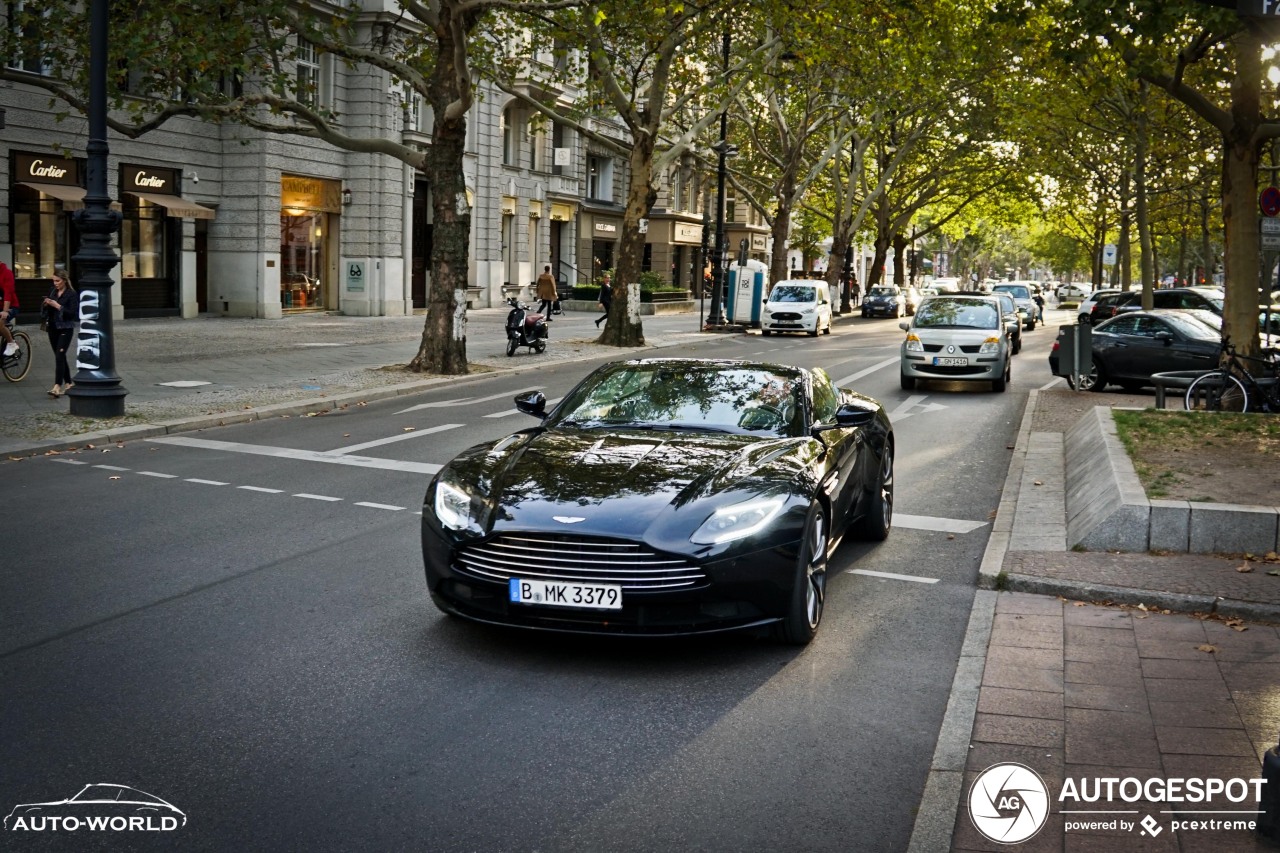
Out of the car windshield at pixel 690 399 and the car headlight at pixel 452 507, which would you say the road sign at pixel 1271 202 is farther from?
the car headlight at pixel 452 507

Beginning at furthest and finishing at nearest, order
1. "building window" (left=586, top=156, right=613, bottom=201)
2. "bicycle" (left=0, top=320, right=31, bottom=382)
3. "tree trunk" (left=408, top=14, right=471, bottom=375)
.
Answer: "building window" (left=586, top=156, right=613, bottom=201), "tree trunk" (left=408, top=14, right=471, bottom=375), "bicycle" (left=0, top=320, right=31, bottom=382)

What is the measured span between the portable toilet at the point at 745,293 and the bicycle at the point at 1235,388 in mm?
25151

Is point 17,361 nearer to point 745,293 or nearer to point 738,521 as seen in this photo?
point 738,521

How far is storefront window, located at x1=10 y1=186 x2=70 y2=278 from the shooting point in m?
28.1

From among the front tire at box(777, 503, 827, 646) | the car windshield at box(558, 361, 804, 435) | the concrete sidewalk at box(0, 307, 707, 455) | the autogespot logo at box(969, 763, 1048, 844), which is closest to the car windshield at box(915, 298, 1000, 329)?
the concrete sidewalk at box(0, 307, 707, 455)

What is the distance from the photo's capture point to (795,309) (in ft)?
127

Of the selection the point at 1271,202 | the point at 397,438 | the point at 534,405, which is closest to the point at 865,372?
the point at 1271,202

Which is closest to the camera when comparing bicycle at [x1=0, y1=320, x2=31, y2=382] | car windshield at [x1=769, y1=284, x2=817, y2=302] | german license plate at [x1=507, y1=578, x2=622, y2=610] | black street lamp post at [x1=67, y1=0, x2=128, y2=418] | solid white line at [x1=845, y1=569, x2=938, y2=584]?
german license plate at [x1=507, y1=578, x2=622, y2=610]

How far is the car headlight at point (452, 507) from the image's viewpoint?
6195mm

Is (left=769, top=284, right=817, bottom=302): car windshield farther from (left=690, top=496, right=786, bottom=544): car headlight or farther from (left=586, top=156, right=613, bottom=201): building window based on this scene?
(left=690, top=496, right=786, bottom=544): car headlight

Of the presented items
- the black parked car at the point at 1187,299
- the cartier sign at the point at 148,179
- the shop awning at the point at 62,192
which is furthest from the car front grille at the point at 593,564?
the cartier sign at the point at 148,179

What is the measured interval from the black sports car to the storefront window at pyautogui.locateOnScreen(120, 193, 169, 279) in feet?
89.1

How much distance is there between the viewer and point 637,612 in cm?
582

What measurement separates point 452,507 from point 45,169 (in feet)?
84.7
